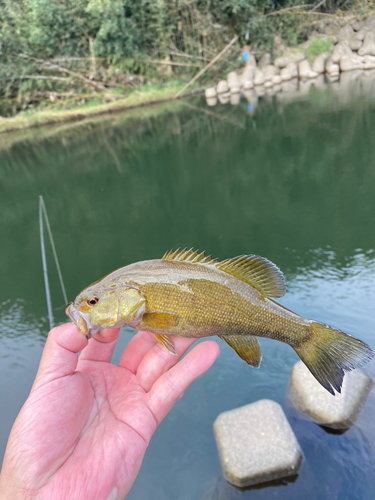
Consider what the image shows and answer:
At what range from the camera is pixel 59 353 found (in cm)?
229

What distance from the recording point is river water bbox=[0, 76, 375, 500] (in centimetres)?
428

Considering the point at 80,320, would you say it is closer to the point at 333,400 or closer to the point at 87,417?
the point at 87,417

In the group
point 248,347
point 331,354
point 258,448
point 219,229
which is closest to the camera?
point 331,354

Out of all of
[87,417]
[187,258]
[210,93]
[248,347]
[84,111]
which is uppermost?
[187,258]

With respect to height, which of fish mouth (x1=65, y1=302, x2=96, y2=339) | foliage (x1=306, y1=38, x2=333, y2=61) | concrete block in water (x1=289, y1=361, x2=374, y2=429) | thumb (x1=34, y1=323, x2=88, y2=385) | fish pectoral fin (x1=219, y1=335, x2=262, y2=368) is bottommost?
concrete block in water (x1=289, y1=361, x2=374, y2=429)

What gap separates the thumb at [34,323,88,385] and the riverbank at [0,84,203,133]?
100ft

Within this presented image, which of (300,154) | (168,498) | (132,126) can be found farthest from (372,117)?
(168,498)

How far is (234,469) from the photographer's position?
3818 mm

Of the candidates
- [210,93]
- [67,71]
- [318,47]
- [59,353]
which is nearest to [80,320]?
[59,353]

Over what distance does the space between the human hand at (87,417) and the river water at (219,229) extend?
90.7 inches

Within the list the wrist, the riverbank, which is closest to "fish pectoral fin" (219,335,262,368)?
the wrist

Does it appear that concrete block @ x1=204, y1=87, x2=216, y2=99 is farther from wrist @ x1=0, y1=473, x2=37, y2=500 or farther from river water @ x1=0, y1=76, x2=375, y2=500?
wrist @ x1=0, y1=473, x2=37, y2=500

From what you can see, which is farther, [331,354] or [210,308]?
[210,308]

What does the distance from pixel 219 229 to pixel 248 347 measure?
6.99 metres
